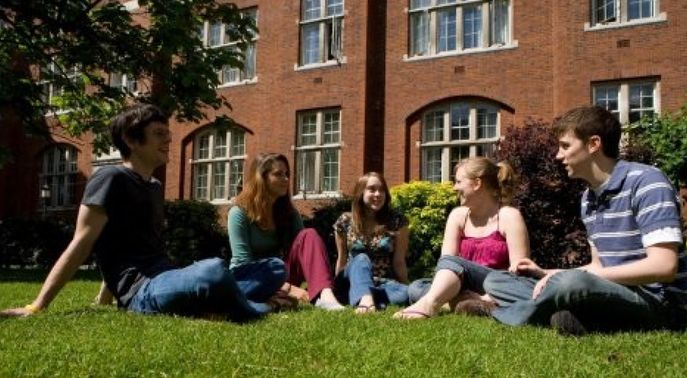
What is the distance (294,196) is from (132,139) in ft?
48.6

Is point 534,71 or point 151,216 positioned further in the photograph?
point 534,71

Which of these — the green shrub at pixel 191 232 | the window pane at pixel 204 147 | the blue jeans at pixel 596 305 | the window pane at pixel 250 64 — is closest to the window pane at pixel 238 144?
the window pane at pixel 204 147

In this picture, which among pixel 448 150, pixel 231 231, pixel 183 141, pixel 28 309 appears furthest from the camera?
pixel 183 141

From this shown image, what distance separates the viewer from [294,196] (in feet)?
64.3

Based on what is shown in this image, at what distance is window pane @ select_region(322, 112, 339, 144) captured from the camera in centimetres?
1931

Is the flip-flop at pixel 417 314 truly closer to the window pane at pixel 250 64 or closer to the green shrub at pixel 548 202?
the green shrub at pixel 548 202

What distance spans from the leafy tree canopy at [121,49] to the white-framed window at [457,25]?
5751mm

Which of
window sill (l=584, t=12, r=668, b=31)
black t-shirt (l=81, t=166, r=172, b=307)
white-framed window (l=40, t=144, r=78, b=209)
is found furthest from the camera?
white-framed window (l=40, t=144, r=78, b=209)

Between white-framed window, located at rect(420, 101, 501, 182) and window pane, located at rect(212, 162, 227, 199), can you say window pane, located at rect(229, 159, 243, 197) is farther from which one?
white-framed window, located at rect(420, 101, 501, 182)

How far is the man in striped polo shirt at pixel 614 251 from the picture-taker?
383 cm

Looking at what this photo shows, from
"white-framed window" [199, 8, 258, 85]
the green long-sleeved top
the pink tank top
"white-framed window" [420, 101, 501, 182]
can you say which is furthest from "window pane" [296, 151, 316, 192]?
the pink tank top

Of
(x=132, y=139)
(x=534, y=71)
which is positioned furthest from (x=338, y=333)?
(x=534, y=71)

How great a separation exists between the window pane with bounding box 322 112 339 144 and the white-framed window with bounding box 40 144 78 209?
1118cm

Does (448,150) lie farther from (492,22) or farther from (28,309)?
(28,309)
